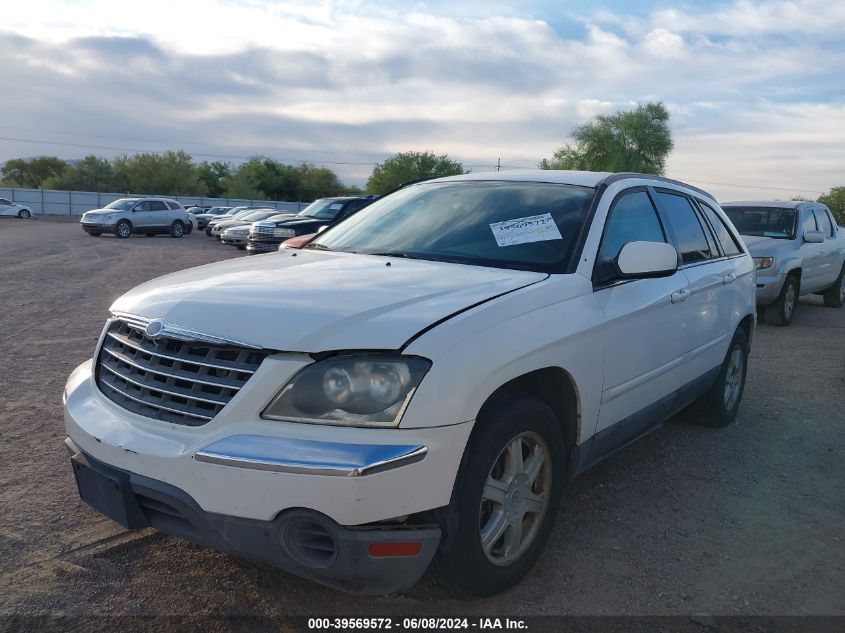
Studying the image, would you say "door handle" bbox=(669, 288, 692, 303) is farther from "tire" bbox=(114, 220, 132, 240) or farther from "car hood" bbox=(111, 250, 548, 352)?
"tire" bbox=(114, 220, 132, 240)

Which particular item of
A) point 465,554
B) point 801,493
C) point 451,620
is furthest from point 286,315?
point 801,493

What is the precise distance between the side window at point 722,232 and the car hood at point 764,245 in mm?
5245

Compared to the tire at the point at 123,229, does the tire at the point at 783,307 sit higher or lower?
higher

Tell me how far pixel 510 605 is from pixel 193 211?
168 feet

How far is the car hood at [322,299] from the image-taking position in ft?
8.34

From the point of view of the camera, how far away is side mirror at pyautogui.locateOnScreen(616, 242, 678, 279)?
3486 mm

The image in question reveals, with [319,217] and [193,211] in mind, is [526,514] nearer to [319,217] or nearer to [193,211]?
[319,217]

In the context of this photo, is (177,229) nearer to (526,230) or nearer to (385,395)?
(526,230)

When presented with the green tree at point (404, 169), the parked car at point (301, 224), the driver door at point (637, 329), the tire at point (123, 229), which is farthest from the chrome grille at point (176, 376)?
the green tree at point (404, 169)

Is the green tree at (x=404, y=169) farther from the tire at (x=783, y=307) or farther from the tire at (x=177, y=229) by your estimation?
the tire at (x=783, y=307)

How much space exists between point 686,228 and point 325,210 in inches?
601

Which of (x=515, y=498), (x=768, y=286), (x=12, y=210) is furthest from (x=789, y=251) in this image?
(x=12, y=210)

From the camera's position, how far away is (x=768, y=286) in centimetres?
1016

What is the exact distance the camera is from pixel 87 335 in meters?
7.88
